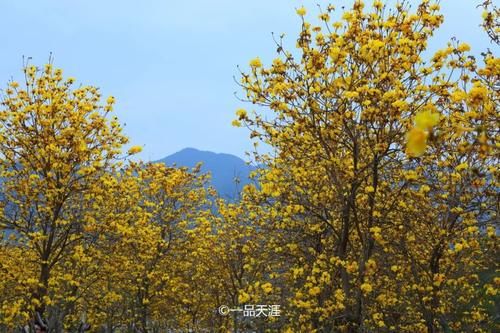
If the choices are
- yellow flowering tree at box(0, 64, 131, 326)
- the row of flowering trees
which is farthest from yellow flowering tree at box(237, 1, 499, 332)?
yellow flowering tree at box(0, 64, 131, 326)

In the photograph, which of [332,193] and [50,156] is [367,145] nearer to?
[332,193]

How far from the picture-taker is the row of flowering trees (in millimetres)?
11109

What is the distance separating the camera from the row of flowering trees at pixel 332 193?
11.1 meters

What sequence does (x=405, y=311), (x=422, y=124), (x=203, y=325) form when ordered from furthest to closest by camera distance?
1. (x=203, y=325)
2. (x=405, y=311)
3. (x=422, y=124)

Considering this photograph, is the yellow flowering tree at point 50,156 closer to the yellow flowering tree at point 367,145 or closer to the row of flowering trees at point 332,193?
the row of flowering trees at point 332,193

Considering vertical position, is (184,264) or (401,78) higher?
(401,78)

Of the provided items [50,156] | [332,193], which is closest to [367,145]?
[332,193]

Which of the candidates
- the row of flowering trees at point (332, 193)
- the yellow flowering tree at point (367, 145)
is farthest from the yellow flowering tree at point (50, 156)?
the yellow flowering tree at point (367, 145)

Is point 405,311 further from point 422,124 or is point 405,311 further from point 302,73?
point 422,124

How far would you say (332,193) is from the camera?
13344 mm

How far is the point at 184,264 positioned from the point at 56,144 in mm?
10409

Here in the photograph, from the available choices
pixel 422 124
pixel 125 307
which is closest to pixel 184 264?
pixel 125 307

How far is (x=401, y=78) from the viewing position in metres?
11.5

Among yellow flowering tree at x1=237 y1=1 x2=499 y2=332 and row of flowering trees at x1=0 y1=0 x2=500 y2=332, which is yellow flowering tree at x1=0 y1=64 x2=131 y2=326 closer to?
row of flowering trees at x1=0 y1=0 x2=500 y2=332
